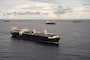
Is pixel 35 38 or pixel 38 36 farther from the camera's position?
pixel 35 38

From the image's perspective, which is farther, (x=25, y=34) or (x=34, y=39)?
(x=25, y=34)

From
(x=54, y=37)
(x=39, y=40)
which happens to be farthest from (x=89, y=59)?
(x=39, y=40)

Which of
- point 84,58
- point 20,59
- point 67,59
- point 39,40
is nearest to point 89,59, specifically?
point 84,58

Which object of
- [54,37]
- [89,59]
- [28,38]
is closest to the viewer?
[89,59]

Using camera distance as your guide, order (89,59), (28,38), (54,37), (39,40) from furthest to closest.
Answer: (28,38) → (39,40) → (54,37) → (89,59)

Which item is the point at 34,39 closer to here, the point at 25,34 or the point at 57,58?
the point at 25,34

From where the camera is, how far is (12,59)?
80562 mm

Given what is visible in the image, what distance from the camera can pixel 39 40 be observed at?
131250mm

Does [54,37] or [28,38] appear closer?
[54,37]

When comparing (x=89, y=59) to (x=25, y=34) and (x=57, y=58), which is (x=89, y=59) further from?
(x=25, y=34)

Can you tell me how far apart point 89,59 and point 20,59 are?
2545cm

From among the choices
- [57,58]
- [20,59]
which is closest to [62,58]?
[57,58]

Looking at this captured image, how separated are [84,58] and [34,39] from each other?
5921cm

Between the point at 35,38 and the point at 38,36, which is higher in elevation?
the point at 38,36
